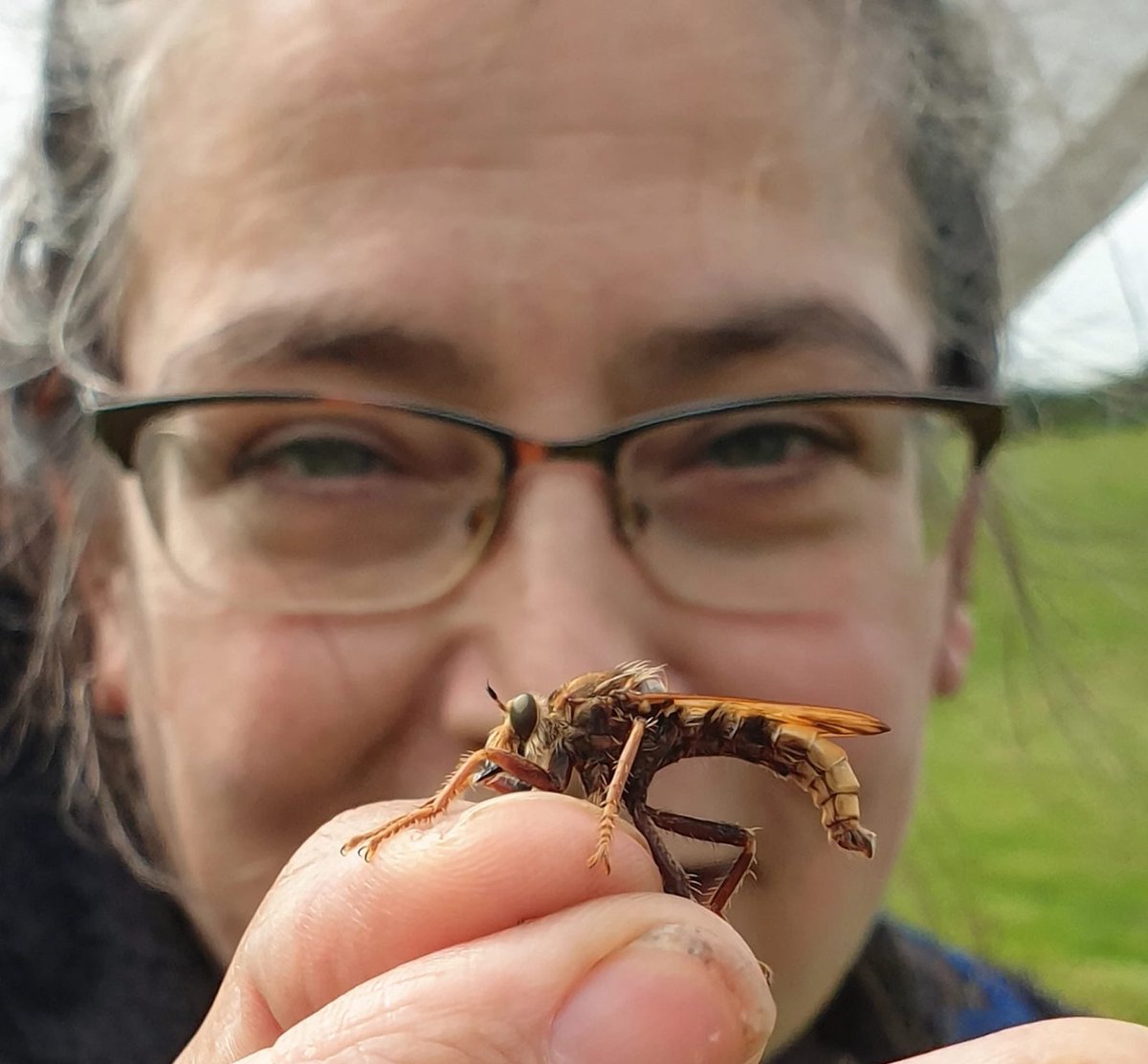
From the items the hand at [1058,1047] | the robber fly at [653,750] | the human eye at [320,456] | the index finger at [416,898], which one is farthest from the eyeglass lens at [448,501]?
the hand at [1058,1047]

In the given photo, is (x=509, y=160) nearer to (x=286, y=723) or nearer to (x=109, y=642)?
(x=286, y=723)

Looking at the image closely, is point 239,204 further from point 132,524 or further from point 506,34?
point 132,524

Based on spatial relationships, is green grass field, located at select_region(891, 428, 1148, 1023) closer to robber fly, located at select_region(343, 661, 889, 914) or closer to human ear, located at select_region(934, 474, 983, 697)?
human ear, located at select_region(934, 474, 983, 697)

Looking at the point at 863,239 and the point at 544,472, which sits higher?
the point at 863,239

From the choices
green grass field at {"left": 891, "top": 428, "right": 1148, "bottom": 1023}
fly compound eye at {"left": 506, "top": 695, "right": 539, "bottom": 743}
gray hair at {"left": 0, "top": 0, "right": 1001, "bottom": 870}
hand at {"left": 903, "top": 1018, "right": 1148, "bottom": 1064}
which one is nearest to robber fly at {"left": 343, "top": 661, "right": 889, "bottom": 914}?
fly compound eye at {"left": 506, "top": 695, "right": 539, "bottom": 743}

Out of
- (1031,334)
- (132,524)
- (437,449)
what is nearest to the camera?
(437,449)

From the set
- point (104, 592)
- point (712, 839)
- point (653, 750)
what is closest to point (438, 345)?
point (653, 750)

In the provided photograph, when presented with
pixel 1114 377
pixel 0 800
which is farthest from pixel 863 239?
pixel 0 800

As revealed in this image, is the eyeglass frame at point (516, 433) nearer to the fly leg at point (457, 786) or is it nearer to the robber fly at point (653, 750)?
the robber fly at point (653, 750)
